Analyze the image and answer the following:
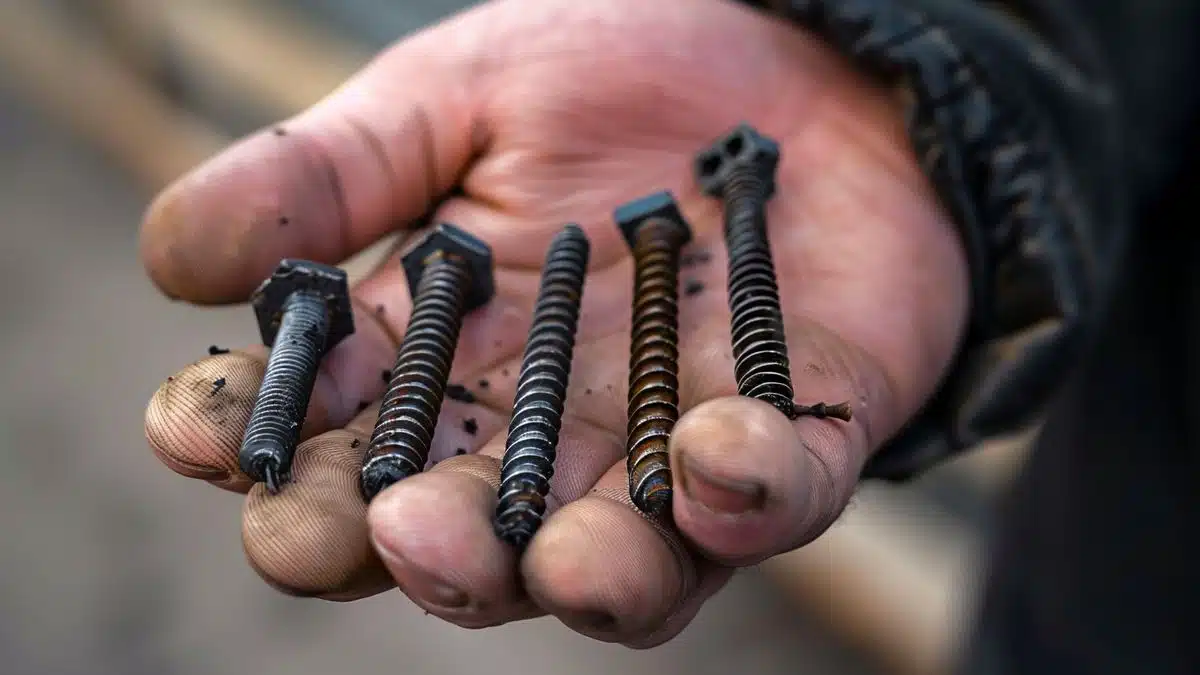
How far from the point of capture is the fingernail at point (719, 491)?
5.01 feet

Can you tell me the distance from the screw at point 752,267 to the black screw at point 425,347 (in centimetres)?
65

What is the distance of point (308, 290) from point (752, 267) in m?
1.05

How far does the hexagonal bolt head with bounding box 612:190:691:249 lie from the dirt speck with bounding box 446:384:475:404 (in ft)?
2.11

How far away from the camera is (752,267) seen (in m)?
2.30

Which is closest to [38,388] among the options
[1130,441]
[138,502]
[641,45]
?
[138,502]

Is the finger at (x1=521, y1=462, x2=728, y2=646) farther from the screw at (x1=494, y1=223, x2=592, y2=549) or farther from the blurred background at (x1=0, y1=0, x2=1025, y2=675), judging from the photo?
the blurred background at (x1=0, y1=0, x2=1025, y2=675)

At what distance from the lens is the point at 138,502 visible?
479 cm

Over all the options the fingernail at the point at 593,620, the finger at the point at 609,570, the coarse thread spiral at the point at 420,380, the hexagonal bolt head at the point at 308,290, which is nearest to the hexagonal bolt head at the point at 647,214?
the coarse thread spiral at the point at 420,380

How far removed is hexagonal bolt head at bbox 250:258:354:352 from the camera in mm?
2301

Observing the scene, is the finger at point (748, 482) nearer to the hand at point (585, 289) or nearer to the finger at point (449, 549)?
the hand at point (585, 289)

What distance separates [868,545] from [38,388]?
4.40 metres

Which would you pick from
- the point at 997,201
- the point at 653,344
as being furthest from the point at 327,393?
the point at 997,201

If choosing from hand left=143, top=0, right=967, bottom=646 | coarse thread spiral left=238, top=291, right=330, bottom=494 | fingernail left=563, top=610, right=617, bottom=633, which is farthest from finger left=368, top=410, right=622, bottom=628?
coarse thread spiral left=238, top=291, right=330, bottom=494

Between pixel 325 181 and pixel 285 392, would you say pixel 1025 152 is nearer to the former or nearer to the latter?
pixel 325 181
